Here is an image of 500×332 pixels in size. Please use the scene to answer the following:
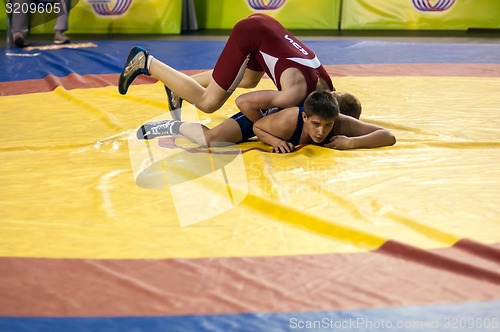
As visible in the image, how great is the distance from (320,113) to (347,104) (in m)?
0.46

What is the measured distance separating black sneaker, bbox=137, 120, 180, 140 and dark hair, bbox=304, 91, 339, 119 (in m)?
0.91

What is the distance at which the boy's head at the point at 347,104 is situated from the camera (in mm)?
4207

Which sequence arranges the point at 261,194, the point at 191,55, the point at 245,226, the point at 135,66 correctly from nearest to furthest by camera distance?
the point at 245,226 → the point at 261,194 → the point at 135,66 → the point at 191,55

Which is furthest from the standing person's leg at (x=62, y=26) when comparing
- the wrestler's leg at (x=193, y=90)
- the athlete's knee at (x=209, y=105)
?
the athlete's knee at (x=209, y=105)

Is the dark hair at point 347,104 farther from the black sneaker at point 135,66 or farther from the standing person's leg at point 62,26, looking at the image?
the standing person's leg at point 62,26

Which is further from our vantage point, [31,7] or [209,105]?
[31,7]

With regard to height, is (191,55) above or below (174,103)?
below

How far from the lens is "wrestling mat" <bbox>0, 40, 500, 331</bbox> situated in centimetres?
234

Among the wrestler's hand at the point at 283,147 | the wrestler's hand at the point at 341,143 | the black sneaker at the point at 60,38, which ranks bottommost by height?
the black sneaker at the point at 60,38

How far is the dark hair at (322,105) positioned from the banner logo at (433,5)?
237 inches

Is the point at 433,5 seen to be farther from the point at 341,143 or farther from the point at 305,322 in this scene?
the point at 305,322

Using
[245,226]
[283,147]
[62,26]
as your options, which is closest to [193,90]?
[283,147]

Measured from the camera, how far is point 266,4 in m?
9.54

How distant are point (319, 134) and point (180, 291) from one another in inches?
63.8
